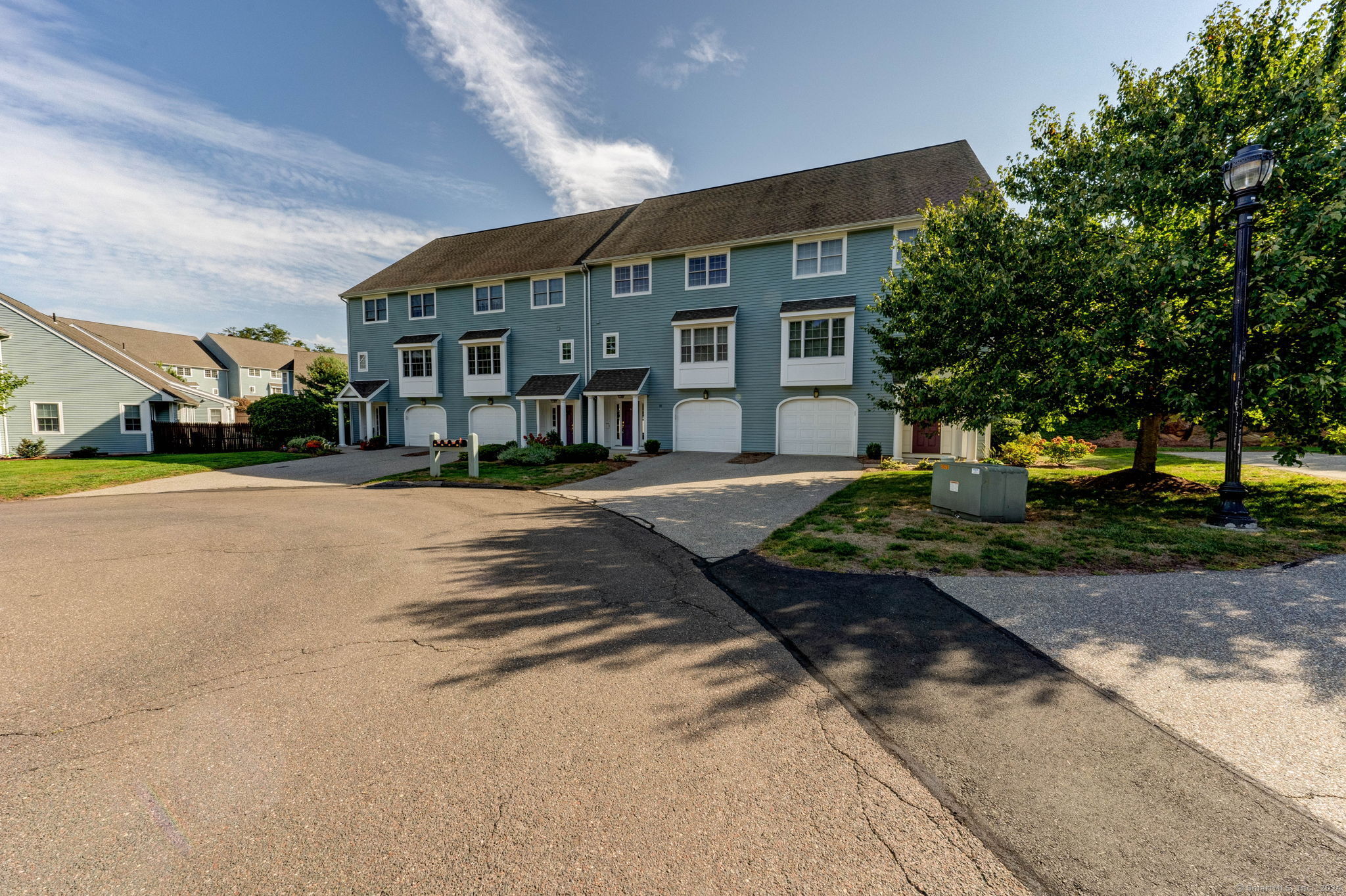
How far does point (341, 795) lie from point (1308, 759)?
216 inches

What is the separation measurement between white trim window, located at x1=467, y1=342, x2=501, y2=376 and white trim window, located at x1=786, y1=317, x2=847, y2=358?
14680 mm

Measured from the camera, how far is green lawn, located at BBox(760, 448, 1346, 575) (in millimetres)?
6828

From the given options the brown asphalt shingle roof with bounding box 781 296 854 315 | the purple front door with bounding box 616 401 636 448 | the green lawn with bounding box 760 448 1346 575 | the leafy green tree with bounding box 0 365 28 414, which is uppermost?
the brown asphalt shingle roof with bounding box 781 296 854 315

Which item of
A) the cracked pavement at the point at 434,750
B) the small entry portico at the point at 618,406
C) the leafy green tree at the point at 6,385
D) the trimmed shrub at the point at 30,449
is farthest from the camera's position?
the trimmed shrub at the point at 30,449

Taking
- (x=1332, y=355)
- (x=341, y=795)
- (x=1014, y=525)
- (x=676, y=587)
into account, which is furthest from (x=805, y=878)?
(x=1332, y=355)

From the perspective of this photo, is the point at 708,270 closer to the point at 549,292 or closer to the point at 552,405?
the point at 549,292

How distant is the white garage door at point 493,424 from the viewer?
26.9 metres

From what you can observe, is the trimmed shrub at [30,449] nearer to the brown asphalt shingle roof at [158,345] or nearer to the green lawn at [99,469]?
the green lawn at [99,469]

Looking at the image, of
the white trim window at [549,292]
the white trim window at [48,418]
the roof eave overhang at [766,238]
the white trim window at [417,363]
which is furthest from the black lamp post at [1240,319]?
the white trim window at [48,418]

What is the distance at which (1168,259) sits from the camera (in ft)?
29.5

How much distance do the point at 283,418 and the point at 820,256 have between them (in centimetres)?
2767

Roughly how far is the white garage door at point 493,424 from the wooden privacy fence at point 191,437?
11.8 metres

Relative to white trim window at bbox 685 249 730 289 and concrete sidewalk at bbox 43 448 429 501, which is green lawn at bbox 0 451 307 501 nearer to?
concrete sidewalk at bbox 43 448 429 501

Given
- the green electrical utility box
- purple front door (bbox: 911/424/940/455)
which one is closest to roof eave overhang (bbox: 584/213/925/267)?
purple front door (bbox: 911/424/940/455)
